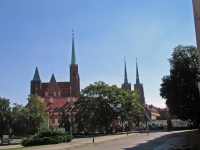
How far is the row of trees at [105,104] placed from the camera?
61.3 meters

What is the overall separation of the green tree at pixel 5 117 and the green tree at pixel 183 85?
5030cm

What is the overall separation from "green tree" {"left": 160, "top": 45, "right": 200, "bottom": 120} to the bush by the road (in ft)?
47.7

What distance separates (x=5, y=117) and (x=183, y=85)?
2142 inches

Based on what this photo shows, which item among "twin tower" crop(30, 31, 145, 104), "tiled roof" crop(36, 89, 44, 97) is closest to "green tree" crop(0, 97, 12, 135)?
"twin tower" crop(30, 31, 145, 104)

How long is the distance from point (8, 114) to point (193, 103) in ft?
184

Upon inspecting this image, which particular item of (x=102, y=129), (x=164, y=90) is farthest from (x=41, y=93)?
(x=164, y=90)

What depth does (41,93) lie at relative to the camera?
130 metres

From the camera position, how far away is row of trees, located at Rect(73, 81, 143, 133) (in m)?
61.3

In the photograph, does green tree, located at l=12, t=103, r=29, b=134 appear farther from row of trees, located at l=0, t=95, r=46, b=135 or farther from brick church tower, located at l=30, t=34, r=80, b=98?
brick church tower, located at l=30, t=34, r=80, b=98

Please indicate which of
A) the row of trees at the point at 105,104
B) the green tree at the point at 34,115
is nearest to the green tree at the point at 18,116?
the green tree at the point at 34,115

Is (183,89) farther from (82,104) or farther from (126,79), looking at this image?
(126,79)

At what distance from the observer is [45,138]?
30.3m

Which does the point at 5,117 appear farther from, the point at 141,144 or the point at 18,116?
the point at 141,144

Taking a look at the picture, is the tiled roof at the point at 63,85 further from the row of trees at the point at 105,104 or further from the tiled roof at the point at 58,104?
the row of trees at the point at 105,104
